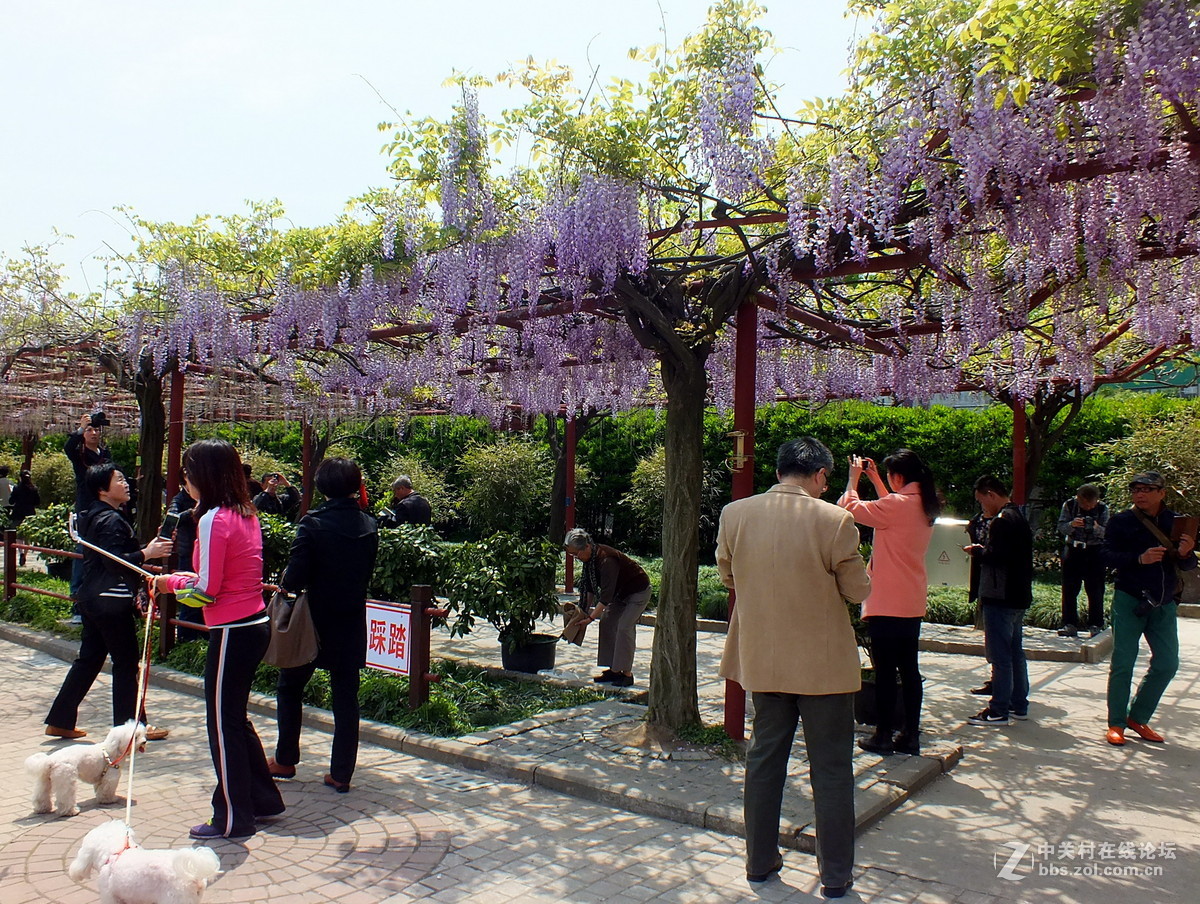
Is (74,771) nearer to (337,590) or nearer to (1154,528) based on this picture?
(337,590)

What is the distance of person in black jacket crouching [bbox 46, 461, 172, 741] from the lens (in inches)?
197

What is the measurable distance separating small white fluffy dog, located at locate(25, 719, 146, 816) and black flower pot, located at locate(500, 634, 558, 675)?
3297 millimetres

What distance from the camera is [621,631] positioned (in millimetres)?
6945

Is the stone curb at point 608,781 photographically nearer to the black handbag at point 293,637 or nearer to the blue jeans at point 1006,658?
the blue jeans at point 1006,658

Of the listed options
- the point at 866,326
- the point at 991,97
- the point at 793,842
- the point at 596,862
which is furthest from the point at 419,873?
the point at 866,326

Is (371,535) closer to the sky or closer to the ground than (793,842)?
closer to the sky

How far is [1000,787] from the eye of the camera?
15.7 feet

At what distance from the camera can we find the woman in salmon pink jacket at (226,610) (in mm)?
3822

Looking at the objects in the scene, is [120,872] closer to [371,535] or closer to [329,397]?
[371,535]

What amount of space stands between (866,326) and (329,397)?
899cm

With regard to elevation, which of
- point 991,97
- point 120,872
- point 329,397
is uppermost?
point 991,97

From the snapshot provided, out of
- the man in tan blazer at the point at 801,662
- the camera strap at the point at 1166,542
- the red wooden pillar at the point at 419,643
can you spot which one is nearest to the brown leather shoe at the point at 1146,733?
the camera strap at the point at 1166,542

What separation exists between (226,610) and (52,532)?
27.8ft

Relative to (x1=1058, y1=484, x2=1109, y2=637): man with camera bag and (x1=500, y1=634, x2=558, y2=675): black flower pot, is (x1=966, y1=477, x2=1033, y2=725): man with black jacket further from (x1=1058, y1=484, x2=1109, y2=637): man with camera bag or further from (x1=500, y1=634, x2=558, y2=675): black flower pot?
(x1=1058, y1=484, x2=1109, y2=637): man with camera bag
